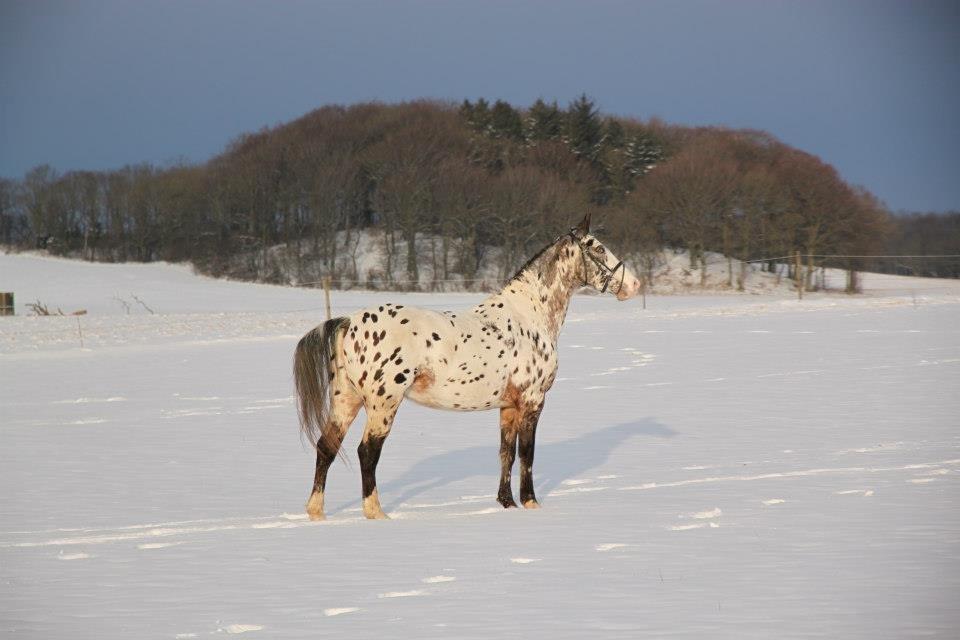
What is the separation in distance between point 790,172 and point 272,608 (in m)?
66.3

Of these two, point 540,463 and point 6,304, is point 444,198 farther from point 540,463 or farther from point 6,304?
point 540,463

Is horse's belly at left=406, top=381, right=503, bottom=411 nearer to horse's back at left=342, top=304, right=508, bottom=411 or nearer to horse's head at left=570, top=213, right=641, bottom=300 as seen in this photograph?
horse's back at left=342, top=304, right=508, bottom=411

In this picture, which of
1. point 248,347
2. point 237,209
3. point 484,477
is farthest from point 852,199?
point 484,477

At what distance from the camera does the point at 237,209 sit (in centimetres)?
7562

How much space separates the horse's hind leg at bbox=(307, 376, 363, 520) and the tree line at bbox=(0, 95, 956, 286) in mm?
50024

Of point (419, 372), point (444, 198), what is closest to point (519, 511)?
point (419, 372)

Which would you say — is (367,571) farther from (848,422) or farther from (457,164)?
(457,164)

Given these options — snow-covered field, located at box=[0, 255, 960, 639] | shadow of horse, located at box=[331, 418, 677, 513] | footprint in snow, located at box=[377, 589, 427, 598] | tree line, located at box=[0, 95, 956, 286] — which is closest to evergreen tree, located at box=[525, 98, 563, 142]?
tree line, located at box=[0, 95, 956, 286]

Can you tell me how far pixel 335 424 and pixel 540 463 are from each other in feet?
11.9

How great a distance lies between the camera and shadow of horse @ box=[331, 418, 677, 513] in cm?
994

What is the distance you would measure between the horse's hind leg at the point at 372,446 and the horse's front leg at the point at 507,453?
0.92m

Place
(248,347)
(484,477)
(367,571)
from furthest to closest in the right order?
(248,347)
(484,477)
(367,571)

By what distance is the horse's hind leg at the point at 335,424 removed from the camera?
7988 millimetres

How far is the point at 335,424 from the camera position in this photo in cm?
800
